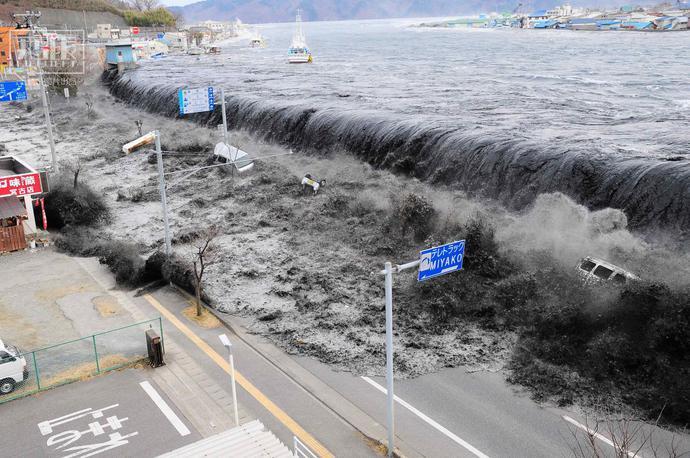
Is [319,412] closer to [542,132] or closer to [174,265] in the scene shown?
[174,265]

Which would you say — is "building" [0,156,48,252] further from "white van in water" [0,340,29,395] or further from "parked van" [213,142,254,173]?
"parked van" [213,142,254,173]

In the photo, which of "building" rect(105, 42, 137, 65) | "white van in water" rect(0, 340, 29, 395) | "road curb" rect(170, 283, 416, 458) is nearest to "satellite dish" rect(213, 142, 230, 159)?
"road curb" rect(170, 283, 416, 458)

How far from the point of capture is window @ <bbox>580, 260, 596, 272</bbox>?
24.2m

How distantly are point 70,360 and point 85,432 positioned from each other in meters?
3.48

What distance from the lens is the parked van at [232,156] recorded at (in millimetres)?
45969

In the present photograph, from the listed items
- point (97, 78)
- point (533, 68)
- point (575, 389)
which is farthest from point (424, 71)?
point (575, 389)

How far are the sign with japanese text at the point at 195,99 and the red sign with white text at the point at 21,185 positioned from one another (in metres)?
9.69

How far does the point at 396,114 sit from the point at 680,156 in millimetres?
23175

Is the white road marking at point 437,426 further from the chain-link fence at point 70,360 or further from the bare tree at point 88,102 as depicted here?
the bare tree at point 88,102

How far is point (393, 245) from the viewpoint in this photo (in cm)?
3173

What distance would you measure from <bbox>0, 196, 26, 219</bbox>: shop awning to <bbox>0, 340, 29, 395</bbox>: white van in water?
14.3 m

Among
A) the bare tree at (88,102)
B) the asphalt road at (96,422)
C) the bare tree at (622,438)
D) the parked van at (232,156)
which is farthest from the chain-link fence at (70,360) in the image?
the bare tree at (88,102)

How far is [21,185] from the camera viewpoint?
31.3 m

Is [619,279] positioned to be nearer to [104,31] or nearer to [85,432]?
[85,432]
